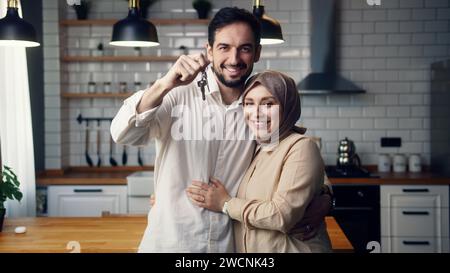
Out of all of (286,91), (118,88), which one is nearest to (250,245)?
(286,91)

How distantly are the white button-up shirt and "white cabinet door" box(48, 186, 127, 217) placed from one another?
132 centimetres

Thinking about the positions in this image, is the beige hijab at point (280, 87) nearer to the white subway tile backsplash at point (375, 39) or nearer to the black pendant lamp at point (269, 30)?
the black pendant lamp at point (269, 30)

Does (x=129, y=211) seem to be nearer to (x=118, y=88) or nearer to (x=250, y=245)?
(x=118, y=88)

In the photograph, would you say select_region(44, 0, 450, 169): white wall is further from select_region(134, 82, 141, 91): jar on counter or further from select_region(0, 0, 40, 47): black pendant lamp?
select_region(0, 0, 40, 47): black pendant lamp

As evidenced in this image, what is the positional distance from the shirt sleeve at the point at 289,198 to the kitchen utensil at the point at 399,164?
166 cm

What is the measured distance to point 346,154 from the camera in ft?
7.55

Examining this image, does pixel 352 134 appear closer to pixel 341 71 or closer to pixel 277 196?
pixel 341 71

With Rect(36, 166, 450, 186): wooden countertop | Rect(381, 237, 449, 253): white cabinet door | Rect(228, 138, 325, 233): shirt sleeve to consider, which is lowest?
Rect(381, 237, 449, 253): white cabinet door

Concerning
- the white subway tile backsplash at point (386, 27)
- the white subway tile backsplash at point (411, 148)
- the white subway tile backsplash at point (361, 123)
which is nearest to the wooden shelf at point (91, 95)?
the white subway tile backsplash at point (361, 123)

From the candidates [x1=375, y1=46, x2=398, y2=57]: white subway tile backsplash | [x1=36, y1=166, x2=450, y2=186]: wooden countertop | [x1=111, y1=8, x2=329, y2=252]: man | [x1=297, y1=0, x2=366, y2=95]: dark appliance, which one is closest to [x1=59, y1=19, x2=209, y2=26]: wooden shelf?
[x1=297, y1=0, x2=366, y2=95]: dark appliance

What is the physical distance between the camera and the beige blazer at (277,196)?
0.70 m

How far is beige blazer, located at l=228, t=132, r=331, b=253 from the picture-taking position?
70 cm

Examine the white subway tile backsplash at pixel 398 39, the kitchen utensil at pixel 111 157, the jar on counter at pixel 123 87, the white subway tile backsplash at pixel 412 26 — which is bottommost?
the kitchen utensil at pixel 111 157

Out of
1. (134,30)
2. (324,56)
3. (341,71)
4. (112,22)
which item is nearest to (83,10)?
(112,22)
